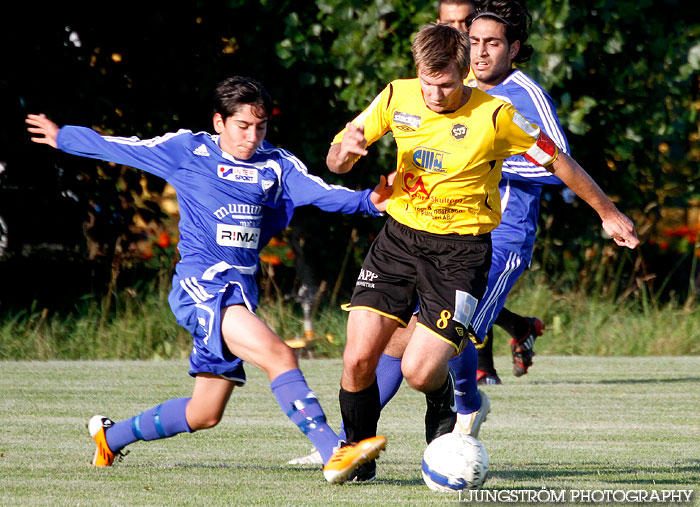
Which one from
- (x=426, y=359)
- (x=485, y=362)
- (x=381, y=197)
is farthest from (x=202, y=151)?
(x=485, y=362)

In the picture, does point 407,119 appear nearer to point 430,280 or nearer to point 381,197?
point 381,197

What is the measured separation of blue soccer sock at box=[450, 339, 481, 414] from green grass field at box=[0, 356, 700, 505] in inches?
10.6

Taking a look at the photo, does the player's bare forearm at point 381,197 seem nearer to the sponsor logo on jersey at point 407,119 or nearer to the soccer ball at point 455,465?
the sponsor logo on jersey at point 407,119

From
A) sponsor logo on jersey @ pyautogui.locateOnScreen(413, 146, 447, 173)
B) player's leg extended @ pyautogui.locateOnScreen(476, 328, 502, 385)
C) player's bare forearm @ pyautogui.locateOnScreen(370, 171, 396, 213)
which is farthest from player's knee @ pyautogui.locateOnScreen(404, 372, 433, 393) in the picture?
player's leg extended @ pyautogui.locateOnScreen(476, 328, 502, 385)

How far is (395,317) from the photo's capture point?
4500 mm

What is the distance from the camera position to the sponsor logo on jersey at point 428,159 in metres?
4.46

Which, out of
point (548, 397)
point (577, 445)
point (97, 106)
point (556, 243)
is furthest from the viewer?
point (556, 243)

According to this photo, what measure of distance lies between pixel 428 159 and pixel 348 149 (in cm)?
35

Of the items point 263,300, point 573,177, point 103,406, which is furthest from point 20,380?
point 573,177

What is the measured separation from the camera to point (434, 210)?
4.51 metres

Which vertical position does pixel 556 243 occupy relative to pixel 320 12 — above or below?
below

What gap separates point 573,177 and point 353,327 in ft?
3.60

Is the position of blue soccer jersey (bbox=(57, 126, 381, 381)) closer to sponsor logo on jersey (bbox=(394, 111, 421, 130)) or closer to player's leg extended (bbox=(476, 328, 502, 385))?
sponsor logo on jersey (bbox=(394, 111, 421, 130))

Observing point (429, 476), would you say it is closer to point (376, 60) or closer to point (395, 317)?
point (395, 317)
